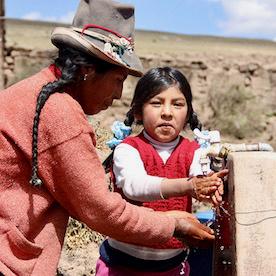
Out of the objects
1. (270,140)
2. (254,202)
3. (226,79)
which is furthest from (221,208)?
(226,79)

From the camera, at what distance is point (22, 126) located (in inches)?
93.7

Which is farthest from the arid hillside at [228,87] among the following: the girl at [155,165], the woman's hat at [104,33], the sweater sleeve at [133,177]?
the woman's hat at [104,33]

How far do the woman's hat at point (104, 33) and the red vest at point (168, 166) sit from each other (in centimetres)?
42

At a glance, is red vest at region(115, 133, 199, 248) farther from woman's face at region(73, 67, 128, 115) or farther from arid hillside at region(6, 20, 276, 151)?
arid hillside at region(6, 20, 276, 151)

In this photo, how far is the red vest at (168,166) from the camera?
298 cm

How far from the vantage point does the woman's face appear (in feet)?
8.25

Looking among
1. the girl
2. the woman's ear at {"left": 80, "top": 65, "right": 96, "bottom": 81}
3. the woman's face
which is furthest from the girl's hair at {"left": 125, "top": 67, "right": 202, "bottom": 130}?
the woman's ear at {"left": 80, "top": 65, "right": 96, "bottom": 81}

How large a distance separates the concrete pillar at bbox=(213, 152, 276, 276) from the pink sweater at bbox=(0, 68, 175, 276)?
360 mm

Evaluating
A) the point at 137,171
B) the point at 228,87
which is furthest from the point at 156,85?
the point at 228,87

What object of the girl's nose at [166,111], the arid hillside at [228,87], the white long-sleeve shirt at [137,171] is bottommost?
the white long-sleeve shirt at [137,171]

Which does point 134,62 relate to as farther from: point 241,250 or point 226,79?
point 226,79

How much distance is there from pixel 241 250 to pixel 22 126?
88cm

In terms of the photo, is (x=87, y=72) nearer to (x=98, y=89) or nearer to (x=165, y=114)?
(x=98, y=89)

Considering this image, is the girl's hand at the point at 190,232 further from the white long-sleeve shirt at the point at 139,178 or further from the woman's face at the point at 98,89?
the woman's face at the point at 98,89
